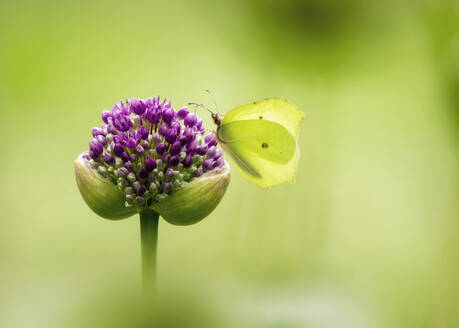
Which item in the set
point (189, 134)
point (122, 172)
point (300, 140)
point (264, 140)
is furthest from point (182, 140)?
point (300, 140)

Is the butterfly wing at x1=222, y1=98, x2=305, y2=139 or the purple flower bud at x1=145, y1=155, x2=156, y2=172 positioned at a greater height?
the butterfly wing at x1=222, y1=98, x2=305, y2=139

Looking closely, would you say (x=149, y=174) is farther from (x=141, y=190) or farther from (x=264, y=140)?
(x=264, y=140)

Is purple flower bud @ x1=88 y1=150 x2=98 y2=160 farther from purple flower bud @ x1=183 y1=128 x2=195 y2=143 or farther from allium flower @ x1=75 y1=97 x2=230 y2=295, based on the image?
purple flower bud @ x1=183 y1=128 x2=195 y2=143

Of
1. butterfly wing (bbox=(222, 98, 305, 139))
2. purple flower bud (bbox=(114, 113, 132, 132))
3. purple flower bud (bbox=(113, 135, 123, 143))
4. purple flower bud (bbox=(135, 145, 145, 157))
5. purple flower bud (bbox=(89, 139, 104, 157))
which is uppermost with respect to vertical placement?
butterfly wing (bbox=(222, 98, 305, 139))

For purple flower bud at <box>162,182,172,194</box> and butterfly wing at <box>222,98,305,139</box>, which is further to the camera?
butterfly wing at <box>222,98,305,139</box>

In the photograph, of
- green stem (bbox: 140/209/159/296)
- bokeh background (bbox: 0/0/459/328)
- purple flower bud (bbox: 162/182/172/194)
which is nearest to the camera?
green stem (bbox: 140/209/159/296)

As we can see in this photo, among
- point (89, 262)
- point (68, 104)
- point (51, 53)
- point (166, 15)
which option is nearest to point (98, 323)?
point (89, 262)

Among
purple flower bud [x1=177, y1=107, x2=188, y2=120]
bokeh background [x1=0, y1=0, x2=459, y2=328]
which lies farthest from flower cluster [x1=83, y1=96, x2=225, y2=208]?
bokeh background [x1=0, y1=0, x2=459, y2=328]
